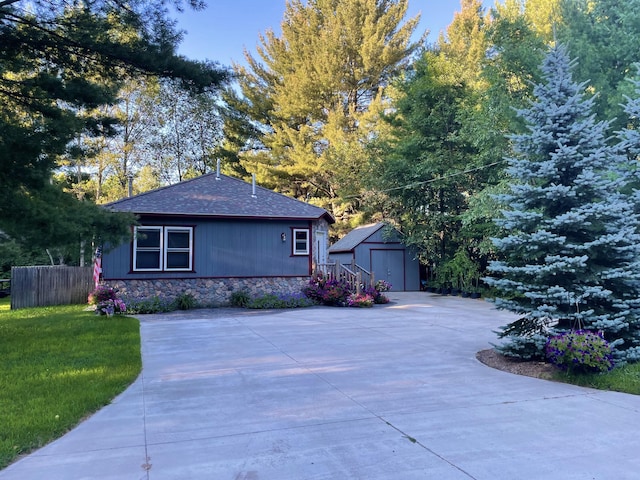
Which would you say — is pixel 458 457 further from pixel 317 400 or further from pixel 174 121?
pixel 174 121

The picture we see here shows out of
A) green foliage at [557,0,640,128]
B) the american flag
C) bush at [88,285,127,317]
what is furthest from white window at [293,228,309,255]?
green foliage at [557,0,640,128]

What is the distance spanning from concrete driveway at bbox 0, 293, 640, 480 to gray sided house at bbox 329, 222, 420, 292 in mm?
13382

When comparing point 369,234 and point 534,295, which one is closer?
point 534,295

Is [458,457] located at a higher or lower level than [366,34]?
lower

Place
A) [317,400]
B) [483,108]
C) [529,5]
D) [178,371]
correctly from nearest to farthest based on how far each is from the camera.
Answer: [317,400]
[178,371]
[483,108]
[529,5]

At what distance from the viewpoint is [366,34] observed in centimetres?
2547

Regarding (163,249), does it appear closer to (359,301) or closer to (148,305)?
(148,305)

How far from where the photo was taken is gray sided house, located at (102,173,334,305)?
12.7m

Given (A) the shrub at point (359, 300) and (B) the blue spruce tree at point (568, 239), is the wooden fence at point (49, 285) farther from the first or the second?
(B) the blue spruce tree at point (568, 239)

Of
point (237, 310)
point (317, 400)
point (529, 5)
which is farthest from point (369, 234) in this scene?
point (317, 400)

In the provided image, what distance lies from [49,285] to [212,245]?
6.45 m

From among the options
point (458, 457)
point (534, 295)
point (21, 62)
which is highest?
point (21, 62)

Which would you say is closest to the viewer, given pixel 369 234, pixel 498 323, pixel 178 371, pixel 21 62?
pixel 178 371

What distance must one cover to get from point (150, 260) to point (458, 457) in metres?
11.5
